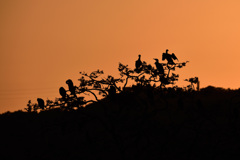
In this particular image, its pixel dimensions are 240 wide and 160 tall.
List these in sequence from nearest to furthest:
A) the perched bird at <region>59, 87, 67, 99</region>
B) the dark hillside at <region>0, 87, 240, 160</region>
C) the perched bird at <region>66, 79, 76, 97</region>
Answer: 1. the perched bird at <region>59, 87, 67, 99</region>
2. the perched bird at <region>66, 79, 76, 97</region>
3. the dark hillside at <region>0, 87, 240, 160</region>

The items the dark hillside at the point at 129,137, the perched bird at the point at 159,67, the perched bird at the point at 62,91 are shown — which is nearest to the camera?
the perched bird at the point at 62,91

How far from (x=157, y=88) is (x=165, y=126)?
3041 cm

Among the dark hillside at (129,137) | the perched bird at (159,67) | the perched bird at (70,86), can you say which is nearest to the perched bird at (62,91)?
the perched bird at (70,86)

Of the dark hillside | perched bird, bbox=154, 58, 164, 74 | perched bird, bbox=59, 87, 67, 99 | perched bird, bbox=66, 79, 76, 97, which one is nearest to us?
perched bird, bbox=59, 87, 67, 99

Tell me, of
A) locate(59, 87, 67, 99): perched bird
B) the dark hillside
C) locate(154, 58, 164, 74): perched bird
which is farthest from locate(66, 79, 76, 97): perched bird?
the dark hillside

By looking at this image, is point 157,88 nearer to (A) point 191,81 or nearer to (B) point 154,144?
(A) point 191,81

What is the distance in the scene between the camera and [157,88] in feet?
99.4

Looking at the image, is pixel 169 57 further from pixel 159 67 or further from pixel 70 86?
pixel 70 86

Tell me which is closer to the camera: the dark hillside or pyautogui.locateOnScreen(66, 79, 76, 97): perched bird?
pyautogui.locateOnScreen(66, 79, 76, 97): perched bird

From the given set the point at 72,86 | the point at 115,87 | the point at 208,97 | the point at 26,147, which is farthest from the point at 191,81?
the point at 208,97

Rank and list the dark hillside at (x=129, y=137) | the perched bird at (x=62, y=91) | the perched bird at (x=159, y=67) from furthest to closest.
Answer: the dark hillside at (x=129, y=137)
the perched bird at (x=159, y=67)
the perched bird at (x=62, y=91)

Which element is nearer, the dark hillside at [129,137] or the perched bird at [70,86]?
the perched bird at [70,86]

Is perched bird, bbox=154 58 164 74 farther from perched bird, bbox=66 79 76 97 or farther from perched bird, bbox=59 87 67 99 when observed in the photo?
perched bird, bbox=59 87 67 99

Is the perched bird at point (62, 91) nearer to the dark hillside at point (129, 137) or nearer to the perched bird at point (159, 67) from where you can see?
the perched bird at point (159, 67)
